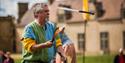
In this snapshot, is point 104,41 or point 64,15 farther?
point 64,15

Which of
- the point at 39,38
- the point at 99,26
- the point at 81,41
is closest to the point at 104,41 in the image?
the point at 99,26

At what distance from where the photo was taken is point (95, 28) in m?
44.9

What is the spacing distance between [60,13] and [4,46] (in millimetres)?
6740

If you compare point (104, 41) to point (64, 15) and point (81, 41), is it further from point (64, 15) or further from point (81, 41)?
point (64, 15)

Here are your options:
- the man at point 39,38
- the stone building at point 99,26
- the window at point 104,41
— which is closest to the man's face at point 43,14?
the man at point 39,38

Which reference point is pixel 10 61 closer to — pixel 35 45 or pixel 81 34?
pixel 35 45

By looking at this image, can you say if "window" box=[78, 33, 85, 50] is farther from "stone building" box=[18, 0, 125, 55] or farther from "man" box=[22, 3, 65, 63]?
"man" box=[22, 3, 65, 63]

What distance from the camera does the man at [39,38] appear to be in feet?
18.7

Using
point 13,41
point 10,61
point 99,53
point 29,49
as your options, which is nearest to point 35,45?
point 29,49

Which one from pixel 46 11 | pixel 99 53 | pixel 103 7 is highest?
pixel 46 11

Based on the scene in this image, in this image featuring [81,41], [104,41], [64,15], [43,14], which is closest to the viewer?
Result: [43,14]

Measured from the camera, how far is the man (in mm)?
A: 5711

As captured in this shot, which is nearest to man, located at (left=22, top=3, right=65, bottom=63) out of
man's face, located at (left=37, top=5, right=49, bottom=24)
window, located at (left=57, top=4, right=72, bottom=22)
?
man's face, located at (left=37, top=5, right=49, bottom=24)

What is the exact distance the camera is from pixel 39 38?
582 cm
